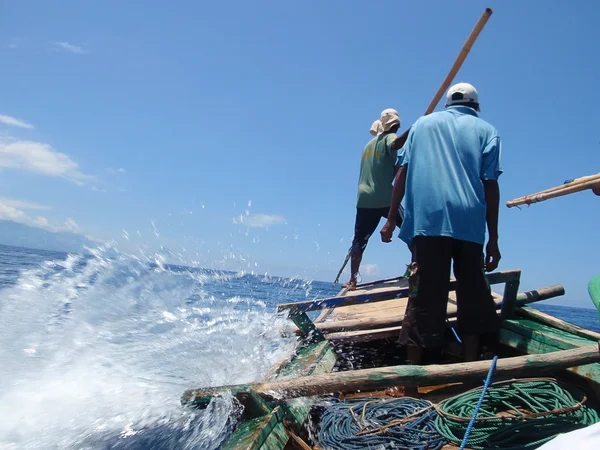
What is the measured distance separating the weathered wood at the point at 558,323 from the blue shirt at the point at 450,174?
34.1 inches

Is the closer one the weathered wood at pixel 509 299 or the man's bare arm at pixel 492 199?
the man's bare arm at pixel 492 199

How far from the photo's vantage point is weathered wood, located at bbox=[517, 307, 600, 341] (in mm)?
2545

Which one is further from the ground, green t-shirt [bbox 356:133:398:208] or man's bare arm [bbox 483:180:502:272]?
green t-shirt [bbox 356:133:398:208]

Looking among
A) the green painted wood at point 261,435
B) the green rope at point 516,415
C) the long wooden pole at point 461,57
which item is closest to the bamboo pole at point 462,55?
the long wooden pole at point 461,57

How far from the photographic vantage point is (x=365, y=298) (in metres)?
3.03

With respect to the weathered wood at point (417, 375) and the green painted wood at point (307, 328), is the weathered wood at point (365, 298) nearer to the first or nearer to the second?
Result: the green painted wood at point (307, 328)

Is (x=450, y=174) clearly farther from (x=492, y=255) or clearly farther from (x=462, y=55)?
(x=462, y=55)

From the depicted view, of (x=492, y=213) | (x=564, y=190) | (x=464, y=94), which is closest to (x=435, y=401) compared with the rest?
(x=492, y=213)

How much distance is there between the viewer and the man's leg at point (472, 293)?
8.36 ft

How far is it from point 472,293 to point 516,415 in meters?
0.87

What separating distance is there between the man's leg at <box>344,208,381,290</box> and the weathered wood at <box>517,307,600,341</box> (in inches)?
89.1

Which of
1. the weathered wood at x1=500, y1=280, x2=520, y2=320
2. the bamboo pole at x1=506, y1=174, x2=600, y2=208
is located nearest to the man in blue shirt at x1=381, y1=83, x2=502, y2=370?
the bamboo pole at x1=506, y1=174, x2=600, y2=208

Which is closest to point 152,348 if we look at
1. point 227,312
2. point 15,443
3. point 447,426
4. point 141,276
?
point 15,443

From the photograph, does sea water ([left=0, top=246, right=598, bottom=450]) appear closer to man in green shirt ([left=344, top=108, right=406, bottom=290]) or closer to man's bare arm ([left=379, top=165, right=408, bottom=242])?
man's bare arm ([left=379, top=165, right=408, bottom=242])
